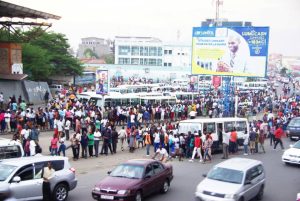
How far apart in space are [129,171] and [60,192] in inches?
93.3

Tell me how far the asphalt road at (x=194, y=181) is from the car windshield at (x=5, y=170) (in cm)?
267

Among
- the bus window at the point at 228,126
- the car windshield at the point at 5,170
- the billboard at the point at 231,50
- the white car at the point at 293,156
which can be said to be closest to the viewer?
the car windshield at the point at 5,170

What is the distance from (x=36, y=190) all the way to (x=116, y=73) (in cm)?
8681

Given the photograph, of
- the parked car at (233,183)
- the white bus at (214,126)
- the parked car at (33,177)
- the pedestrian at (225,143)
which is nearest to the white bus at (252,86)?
the white bus at (214,126)

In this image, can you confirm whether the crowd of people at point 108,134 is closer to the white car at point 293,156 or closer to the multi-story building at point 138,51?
the white car at point 293,156

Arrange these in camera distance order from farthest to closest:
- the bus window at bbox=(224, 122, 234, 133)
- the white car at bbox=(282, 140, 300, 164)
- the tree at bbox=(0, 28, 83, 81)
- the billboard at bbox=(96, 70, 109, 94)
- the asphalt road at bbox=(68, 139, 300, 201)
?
the tree at bbox=(0, 28, 83, 81) < the billboard at bbox=(96, 70, 109, 94) < the bus window at bbox=(224, 122, 234, 133) < the white car at bbox=(282, 140, 300, 164) < the asphalt road at bbox=(68, 139, 300, 201)

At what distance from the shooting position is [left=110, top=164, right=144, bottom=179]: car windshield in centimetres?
1452

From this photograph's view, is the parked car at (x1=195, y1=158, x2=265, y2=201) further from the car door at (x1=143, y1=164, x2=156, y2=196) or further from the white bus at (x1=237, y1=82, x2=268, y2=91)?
the white bus at (x1=237, y1=82, x2=268, y2=91)

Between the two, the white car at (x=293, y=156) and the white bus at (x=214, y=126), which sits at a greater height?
the white bus at (x=214, y=126)

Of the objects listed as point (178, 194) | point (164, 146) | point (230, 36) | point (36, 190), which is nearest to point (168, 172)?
point (178, 194)

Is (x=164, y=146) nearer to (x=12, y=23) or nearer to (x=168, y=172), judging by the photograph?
(x=168, y=172)

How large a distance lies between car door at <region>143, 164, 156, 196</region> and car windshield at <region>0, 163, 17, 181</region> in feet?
13.7

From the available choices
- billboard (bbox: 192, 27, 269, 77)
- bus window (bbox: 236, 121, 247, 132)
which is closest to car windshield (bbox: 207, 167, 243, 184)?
bus window (bbox: 236, 121, 247, 132)

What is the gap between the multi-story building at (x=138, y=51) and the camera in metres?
131
